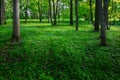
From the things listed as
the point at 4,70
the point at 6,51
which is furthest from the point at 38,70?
the point at 6,51

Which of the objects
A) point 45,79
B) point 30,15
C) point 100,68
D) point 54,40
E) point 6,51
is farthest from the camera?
point 30,15

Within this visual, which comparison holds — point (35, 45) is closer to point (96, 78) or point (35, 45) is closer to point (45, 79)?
point (45, 79)

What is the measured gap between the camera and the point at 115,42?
18281 mm

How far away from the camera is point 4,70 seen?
42.8ft

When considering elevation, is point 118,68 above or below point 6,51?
below

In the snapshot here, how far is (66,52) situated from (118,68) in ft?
11.4

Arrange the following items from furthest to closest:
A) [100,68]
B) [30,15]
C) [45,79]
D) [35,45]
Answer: [30,15] → [35,45] → [100,68] → [45,79]

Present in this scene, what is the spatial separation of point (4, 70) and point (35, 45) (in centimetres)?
367

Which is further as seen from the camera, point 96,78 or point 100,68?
point 100,68

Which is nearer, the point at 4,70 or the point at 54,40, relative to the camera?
the point at 4,70

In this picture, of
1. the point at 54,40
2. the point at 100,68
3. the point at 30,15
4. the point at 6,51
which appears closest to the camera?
the point at 100,68

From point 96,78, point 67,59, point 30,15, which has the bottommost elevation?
point 96,78

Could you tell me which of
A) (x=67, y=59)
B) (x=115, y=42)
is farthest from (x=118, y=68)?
(x=115, y=42)

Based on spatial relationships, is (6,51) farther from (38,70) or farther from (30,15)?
(30,15)
